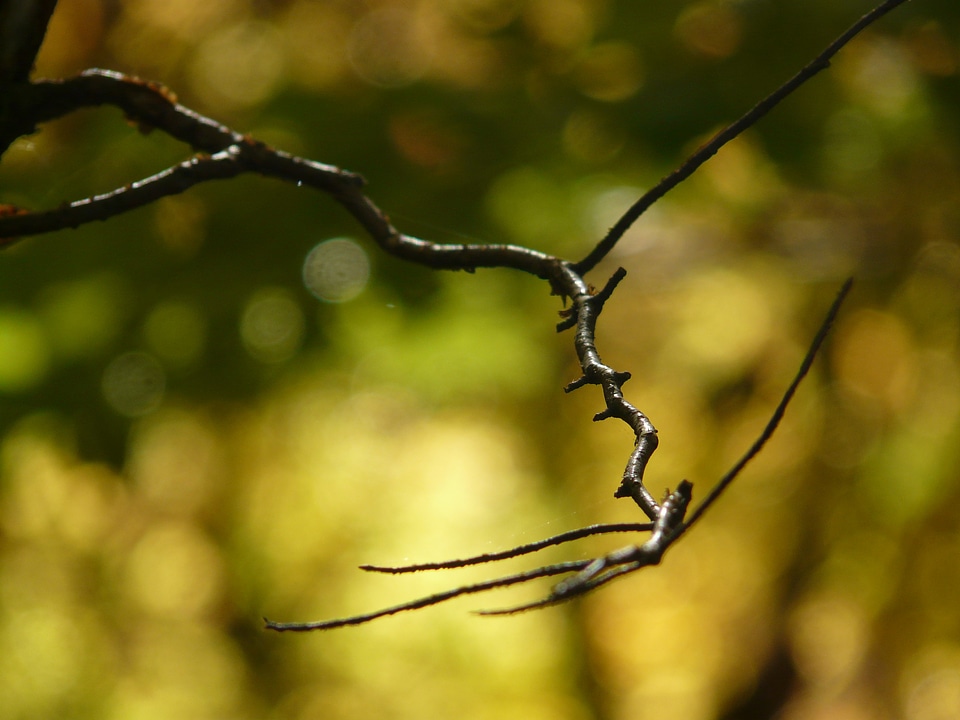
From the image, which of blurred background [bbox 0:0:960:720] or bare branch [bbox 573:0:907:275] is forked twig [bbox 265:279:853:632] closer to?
bare branch [bbox 573:0:907:275]

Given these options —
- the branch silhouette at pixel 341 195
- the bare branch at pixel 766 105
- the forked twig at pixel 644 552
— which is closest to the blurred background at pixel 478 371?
the branch silhouette at pixel 341 195

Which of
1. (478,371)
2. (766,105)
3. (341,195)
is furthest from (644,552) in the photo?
(478,371)

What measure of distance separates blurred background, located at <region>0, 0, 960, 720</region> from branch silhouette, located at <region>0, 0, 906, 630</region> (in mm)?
731

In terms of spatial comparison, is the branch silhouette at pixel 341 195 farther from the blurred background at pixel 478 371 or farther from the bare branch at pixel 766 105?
the blurred background at pixel 478 371

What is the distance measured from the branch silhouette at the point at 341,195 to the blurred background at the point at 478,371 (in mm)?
731

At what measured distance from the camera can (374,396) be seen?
2062 millimetres

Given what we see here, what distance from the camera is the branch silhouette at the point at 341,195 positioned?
39 cm

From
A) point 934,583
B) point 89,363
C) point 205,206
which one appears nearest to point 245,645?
point 89,363

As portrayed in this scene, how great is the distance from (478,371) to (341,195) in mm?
1096

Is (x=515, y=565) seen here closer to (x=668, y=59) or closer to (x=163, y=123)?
(x=668, y=59)

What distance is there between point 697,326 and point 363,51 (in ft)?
4.85

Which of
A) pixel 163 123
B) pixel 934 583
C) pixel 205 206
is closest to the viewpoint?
pixel 163 123

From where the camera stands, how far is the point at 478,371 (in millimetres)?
1689

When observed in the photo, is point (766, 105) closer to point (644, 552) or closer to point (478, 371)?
point (644, 552)
